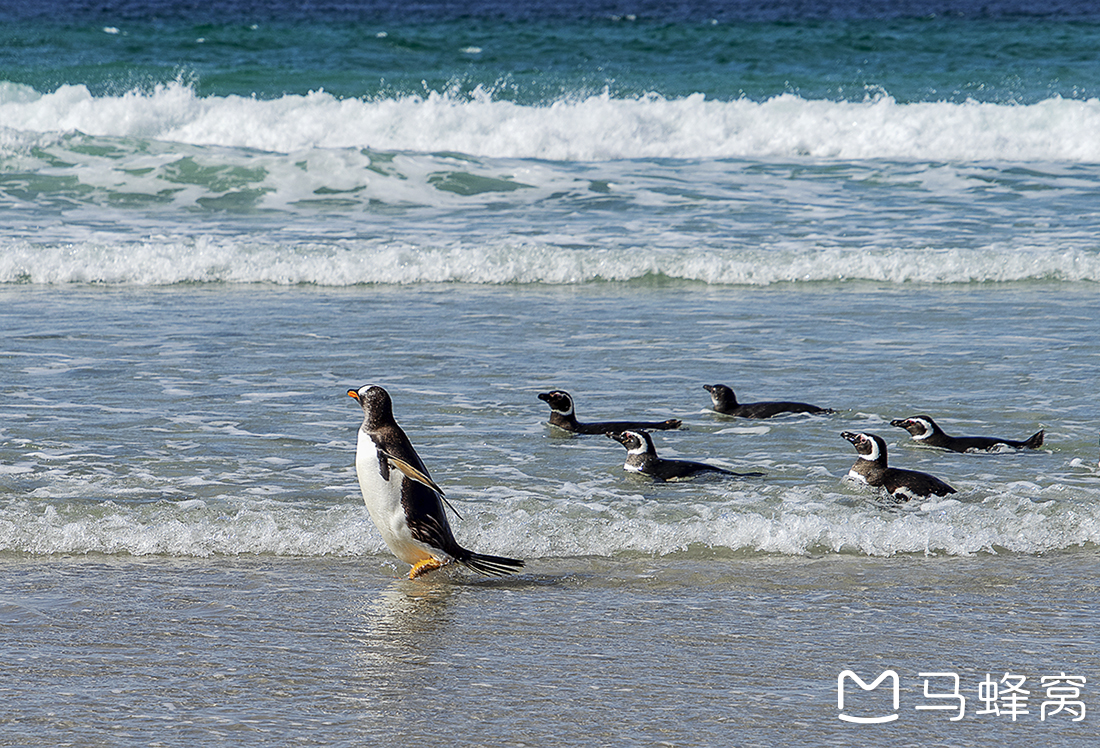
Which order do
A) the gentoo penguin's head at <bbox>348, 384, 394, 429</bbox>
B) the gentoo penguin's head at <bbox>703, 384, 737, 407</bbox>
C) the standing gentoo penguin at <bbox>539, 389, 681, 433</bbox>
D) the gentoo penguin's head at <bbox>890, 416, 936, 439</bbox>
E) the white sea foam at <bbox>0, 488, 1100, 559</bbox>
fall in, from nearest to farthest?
the gentoo penguin's head at <bbox>348, 384, 394, 429</bbox>, the white sea foam at <bbox>0, 488, 1100, 559</bbox>, the gentoo penguin's head at <bbox>890, 416, 936, 439</bbox>, the standing gentoo penguin at <bbox>539, 389, 681, 433</bbox>, the gentoo penguin's head at <bbox>703, 384, 737, 407</bbox>

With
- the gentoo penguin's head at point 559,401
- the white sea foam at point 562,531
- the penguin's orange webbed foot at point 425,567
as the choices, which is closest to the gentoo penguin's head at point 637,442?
the gentoo penguin's head at point 559,401

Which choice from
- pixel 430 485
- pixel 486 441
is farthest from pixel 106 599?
pixel 486 441

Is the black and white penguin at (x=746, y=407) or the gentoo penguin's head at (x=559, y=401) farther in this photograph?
the black and white penguin at (x=746, y=407)

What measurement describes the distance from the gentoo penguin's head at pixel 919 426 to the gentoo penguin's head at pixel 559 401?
173cm

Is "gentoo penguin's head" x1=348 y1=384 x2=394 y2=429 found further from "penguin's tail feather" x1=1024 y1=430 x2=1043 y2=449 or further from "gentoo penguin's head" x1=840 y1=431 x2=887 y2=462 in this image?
"penguin's tail feather" x1=1024 y1=430 x2=1043 y2=449

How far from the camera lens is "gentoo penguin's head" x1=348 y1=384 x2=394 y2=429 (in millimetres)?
5184

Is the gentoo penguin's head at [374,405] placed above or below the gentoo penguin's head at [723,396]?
above

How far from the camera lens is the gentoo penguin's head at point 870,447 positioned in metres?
6.18

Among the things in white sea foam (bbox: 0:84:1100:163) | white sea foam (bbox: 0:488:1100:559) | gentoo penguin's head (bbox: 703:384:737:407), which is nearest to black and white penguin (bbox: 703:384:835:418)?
gentoo penguin's head (bbox: 703:384:737:407)

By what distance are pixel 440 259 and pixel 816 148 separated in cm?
1018

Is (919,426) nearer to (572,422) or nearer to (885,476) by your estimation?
(885,476)

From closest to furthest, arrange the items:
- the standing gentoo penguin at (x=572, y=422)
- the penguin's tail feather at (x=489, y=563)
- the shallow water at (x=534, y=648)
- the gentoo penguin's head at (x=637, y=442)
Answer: the shallow water at (x=534, y=648) < the penguin's tail feather at (x=489, y=563) < the gentoo penguin's head at (x=637, y=442) < the standing gentoo penguin at (x=572, y=422)

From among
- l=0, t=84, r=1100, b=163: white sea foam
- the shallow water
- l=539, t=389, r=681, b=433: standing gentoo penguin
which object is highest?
l=0, t=84, r=1100, b=163: white sea foam

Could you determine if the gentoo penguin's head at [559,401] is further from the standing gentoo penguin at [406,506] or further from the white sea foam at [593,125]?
the white sea foam at [593,125]
